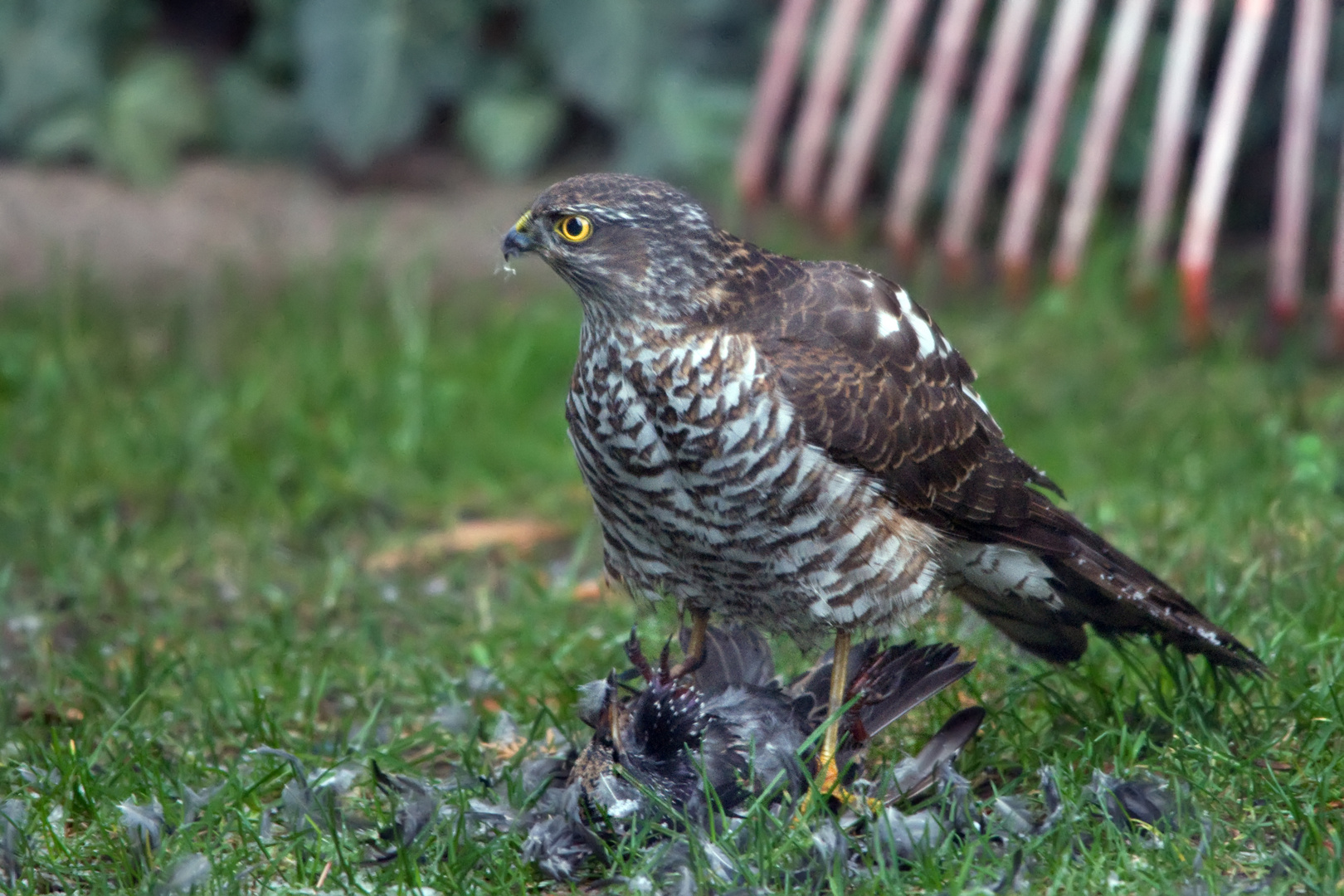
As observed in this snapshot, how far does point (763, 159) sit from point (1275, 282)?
1.98m

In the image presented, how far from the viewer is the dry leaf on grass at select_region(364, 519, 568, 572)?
4.93 m

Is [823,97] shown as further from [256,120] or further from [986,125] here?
[256,120]

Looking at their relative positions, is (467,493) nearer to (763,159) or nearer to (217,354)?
(217,354)

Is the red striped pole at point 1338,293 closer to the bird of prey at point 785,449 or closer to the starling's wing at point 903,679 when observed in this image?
the bird of prey at point 785,449

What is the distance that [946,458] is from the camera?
3.19 m

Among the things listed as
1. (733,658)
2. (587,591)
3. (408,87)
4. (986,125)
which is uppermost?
(986,125)

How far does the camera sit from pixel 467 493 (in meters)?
5.45

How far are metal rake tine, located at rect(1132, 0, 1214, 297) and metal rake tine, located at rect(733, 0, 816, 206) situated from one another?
140 centimetres

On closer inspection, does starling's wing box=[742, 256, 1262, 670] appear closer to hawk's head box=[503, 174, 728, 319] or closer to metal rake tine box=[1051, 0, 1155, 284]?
hawk's head box=[503, 174, 728, 319]

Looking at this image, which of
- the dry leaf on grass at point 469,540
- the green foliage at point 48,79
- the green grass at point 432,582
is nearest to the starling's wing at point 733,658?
the green grass at point 432,582

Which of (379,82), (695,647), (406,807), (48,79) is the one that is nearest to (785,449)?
(695,647)

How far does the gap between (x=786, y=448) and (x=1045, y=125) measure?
3518mm

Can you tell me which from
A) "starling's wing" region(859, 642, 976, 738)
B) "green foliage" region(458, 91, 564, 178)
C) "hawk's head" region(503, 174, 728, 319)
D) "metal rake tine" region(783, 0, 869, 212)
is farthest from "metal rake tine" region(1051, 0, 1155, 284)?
"hawk's head" region(503, 174, 728, 319)

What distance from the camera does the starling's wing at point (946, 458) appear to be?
118 inches
